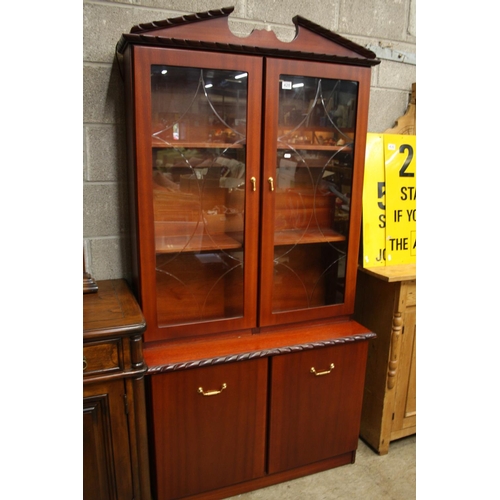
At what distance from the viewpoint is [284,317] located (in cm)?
171

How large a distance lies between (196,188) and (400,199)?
38.7 inches

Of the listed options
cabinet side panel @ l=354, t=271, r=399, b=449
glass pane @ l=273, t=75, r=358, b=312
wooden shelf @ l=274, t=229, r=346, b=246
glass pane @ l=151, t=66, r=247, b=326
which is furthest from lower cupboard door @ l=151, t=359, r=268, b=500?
cabinet side panel @ l=354, t=271, r=399, b=449

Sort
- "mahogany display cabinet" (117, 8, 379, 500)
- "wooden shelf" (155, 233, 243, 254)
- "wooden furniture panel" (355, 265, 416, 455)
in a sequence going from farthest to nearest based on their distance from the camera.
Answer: "wooden furniture panel" (355, 265, 416, 455) < "wooden shelf" (155, 233, 243, 254) < "mahogany display cabinet" (117, 8, 379, 500)

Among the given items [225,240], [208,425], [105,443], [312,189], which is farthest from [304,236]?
[105,443]

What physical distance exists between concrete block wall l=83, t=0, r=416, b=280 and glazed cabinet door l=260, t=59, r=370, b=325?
1.29 feet

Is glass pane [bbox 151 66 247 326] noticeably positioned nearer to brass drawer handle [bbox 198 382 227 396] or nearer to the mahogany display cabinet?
the mahogany display cabinet

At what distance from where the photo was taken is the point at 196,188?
5.08 ft

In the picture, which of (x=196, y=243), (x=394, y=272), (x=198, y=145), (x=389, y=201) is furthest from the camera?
(x=389, y=201)

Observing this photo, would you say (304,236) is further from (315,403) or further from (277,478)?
(277,478)

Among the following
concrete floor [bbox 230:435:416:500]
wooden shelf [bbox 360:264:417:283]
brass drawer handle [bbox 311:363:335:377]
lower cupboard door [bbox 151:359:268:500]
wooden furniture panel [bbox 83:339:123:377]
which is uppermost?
wooden shelf [bbox 360:264:417:283]

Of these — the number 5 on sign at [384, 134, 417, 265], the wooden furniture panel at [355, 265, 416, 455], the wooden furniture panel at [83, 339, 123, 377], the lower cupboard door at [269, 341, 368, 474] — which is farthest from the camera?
the number 5 on sign at [384, 134, 417, 265]

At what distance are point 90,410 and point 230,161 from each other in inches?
38.1

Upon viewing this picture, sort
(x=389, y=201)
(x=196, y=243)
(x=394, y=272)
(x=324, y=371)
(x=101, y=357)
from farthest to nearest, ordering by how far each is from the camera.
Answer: (x=389, y=201), (x=394, y=272), (x=324, y=371), (x=196, y=243), (x=101, y=357)

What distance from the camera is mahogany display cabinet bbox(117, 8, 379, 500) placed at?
1418 millimetres
